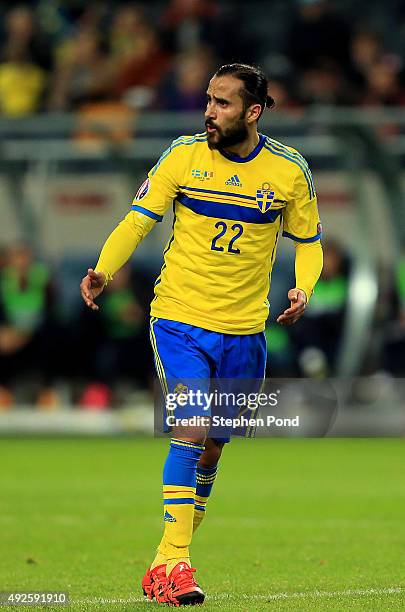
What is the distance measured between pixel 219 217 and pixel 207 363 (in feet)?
2.16

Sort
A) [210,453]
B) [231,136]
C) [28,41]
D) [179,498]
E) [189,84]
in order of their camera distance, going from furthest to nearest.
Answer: [28,41] → [189,84] → [210,453] → [231,136] → [179,498]

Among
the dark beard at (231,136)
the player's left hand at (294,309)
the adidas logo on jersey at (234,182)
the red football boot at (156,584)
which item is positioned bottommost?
the red football boot at (156,584)

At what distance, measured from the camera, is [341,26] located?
15.7 metres

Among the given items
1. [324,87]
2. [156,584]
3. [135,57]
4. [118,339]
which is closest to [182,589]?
[156,584]

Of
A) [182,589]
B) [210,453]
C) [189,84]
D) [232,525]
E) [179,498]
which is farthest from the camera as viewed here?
[189,84]

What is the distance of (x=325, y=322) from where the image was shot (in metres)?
14.6

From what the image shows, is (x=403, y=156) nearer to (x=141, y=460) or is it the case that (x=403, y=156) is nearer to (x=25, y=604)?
(x=141, y=460)

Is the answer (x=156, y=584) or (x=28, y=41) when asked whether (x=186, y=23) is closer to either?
(x=28, y=41)

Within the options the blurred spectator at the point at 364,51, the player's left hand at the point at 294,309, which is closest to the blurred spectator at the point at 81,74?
the blurred spectator at the point at 364,51

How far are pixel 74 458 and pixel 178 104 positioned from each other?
490 cm

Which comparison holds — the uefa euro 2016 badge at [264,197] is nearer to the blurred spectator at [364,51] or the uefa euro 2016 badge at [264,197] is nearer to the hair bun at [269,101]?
the hair bun at [269,101]

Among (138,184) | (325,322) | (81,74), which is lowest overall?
(325,322)

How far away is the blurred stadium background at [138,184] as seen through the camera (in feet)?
47.1

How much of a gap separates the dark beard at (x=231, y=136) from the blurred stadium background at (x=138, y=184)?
7.30 metres
